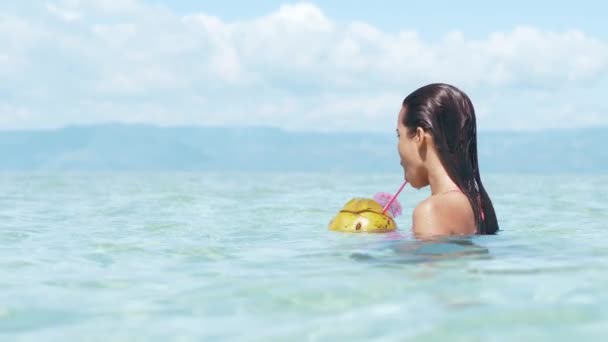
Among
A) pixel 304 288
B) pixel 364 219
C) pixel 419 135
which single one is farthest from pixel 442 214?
pixel 304 288

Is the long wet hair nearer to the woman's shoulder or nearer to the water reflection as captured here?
the woman's shoulder

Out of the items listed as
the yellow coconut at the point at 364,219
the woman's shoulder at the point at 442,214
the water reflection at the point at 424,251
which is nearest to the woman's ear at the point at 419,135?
the woman's shoulder at the point at 442,214

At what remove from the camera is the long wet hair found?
195 inches

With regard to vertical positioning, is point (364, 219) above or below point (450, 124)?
below

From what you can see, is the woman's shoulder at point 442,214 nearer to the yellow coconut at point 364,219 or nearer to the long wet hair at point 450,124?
the long wet hair at point 450,124

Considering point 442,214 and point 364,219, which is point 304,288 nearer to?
point 442,214

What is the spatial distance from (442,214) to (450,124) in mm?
571

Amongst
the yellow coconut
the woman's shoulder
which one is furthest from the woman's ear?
the yellow coconut

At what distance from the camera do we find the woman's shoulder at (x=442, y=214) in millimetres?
4957

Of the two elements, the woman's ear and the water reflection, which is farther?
the woman's ear

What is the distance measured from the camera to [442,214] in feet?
16.3

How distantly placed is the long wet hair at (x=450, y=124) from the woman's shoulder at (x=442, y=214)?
0.28 feet

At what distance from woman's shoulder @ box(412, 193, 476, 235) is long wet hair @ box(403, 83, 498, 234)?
85 mm

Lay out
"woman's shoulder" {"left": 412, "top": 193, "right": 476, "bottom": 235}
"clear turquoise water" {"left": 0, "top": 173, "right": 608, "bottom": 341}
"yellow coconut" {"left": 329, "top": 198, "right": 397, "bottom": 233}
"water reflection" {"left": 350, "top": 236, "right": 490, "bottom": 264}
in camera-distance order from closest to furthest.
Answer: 1. "clear turquoise water" {"left": 0, "top": 173, "right": 608, "bottom": 341}
2. "water reflection" {"left": 350, "top": 236, "right": 490, "bottom": 264}
3. "woman's shoulder" {"left": 412, "top": 193, "right": 476, "bottom": 235}
4. "yellow coconut" {"left": 329, "top": 198, "right": 397, "bottom": 233}
